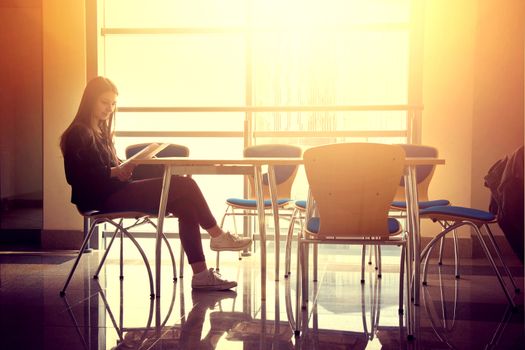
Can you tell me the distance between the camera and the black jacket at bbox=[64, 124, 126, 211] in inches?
143

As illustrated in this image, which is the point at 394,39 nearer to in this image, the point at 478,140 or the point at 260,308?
the point at 478,140

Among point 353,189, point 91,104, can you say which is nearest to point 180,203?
point 91,104

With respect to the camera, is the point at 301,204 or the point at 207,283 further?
the point at 301,204

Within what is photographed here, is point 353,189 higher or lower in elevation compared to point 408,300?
higher

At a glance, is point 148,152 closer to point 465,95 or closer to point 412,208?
point 412,208

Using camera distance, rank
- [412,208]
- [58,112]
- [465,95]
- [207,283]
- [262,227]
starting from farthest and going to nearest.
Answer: [58,112] < [465,95] < [207,283] < [262,227] < [412,208]

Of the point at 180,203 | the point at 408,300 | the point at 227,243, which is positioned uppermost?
the point at 180,203

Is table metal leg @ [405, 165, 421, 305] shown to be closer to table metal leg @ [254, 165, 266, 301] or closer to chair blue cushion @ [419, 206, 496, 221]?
chair blue cushion @ [419, 206, 496, 221]

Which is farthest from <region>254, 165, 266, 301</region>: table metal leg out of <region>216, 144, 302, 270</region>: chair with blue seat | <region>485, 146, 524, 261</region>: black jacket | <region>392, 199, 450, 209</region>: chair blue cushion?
<region>216, 144, 302, 270</region>: chair with blue seat

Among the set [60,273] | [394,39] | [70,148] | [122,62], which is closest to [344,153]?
[70,148]

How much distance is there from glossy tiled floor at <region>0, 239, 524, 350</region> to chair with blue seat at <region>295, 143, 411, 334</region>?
0.20m

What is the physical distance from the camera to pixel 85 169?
365cm

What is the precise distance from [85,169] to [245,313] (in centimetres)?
117

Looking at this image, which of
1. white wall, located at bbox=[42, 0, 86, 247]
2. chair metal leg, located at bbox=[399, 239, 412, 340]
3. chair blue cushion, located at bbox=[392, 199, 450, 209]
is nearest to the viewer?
chair metal leg, located at bbox=[399, 239, 412, 340]
